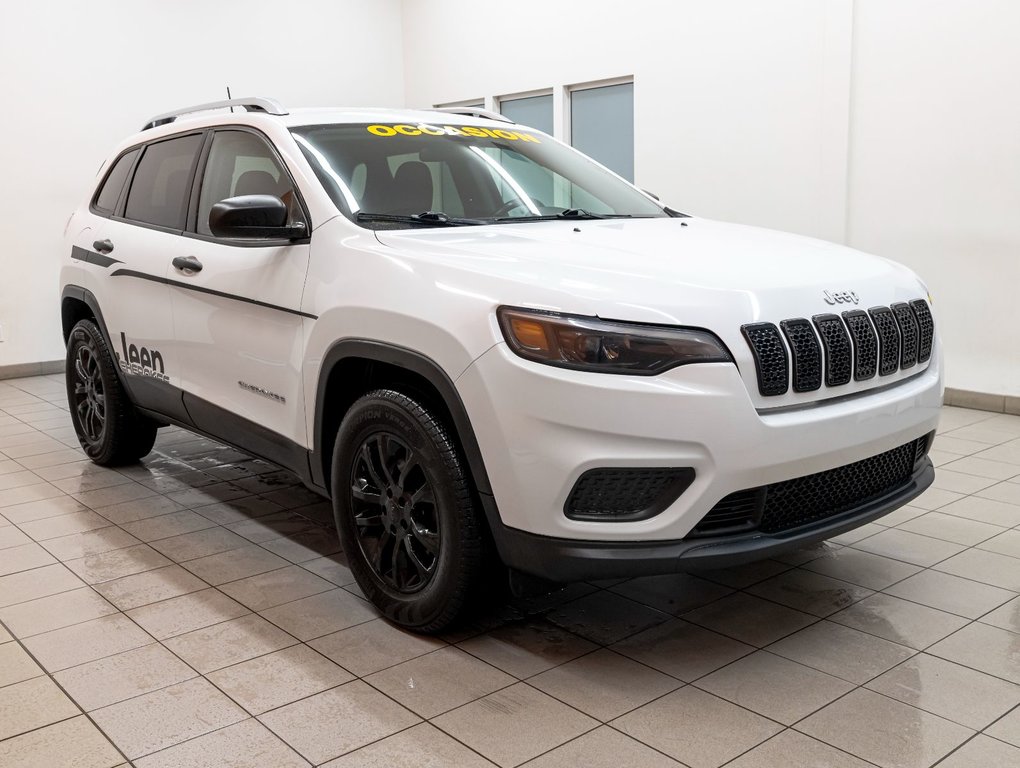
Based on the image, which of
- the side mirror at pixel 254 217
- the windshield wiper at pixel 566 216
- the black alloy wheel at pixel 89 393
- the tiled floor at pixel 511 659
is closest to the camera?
the tiled floor at pixel 511 659

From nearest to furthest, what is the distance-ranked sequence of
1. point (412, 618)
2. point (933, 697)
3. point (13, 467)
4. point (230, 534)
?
point (933, 697) < point (412, 618) < point (230, 534) < point (13, 467)

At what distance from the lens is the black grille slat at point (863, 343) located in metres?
2.54

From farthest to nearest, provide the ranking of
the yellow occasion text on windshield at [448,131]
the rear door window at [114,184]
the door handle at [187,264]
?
the rear door window at [114,184] < the door handle at [187,264] < the yellow occasion text on windshield at [448,131]

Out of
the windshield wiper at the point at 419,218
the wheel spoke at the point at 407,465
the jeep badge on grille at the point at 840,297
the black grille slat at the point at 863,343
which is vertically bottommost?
the wheel spoke at the point at 407,465

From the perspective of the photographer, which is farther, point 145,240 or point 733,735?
point 145,240

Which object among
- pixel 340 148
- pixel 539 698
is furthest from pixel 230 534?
pixel 539 698

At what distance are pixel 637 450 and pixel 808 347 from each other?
1.72 feet

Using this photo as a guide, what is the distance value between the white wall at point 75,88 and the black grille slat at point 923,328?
7.08 m

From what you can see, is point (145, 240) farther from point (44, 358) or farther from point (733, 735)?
point (44, 358)

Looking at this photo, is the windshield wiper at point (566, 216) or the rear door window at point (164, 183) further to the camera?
the rear door window at point (164, 183)

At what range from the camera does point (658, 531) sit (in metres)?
2.33

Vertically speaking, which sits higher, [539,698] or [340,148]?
[340,148]

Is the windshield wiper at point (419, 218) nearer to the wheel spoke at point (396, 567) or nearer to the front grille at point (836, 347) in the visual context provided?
the wheel spoke at point (396, 567)

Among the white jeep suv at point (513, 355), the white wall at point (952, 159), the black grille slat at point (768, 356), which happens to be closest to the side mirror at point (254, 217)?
the white jeep suv at point (513, 355)
